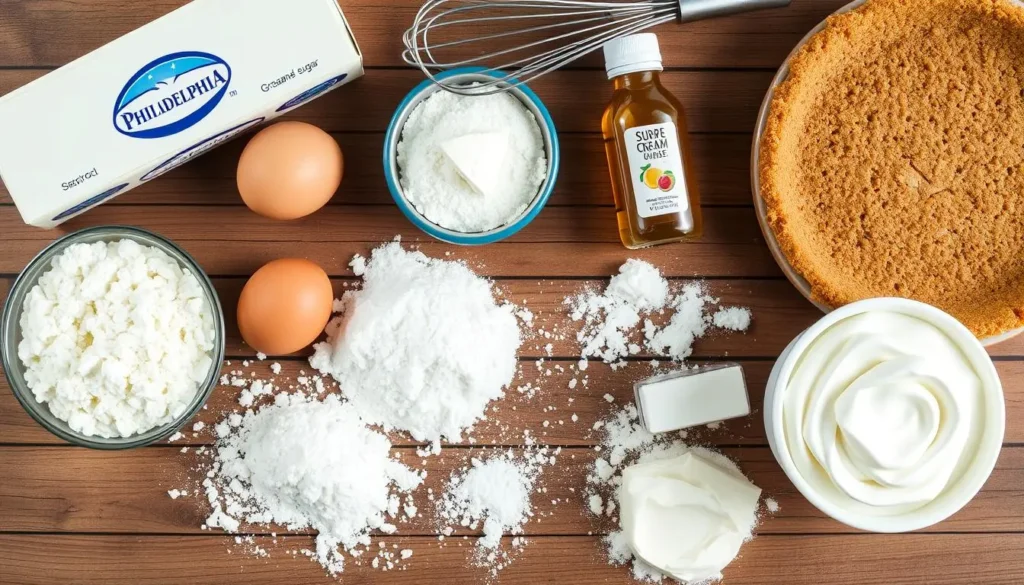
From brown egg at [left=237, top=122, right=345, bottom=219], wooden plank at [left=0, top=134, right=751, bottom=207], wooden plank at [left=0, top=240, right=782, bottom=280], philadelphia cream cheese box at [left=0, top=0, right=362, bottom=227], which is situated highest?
philadelphia cream cheese box at [left=0, top=0, right=362, bottom=227]

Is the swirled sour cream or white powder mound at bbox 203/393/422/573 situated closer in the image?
the swirled sour cream

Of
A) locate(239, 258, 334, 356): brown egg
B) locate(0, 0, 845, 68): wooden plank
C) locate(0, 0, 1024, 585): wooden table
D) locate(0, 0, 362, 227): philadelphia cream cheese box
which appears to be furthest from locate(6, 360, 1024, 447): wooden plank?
locate(0, 0, 845, 68): wooden plank

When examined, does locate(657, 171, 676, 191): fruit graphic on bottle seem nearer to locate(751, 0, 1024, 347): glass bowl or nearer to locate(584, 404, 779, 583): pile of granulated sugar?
locate(751, 0, 1024, 347): glass bowl

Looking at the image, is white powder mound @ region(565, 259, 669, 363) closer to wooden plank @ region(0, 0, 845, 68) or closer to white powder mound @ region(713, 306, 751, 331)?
white powder mound @ region(713, 306, 751, 331)

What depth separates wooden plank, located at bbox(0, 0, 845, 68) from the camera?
3.60 ft

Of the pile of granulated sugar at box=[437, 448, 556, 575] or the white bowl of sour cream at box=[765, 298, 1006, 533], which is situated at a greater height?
the white bowl of sour cream at box=[765, 298, 1006, 533]

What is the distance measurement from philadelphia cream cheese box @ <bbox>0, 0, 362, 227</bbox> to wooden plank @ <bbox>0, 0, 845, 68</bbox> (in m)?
0.15

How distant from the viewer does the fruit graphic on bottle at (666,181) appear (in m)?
1.01

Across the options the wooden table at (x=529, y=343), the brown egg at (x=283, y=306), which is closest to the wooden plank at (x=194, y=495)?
the wooden table at (x=529, y=343)

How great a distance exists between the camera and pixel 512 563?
1.12 meters

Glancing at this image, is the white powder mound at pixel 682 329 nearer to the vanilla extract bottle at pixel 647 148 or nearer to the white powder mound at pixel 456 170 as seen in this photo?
the vanilla extract bottle at pixel 647 148

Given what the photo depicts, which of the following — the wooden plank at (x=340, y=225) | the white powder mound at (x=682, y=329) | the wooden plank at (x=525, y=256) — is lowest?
the white powder mound at (x=682, y=329)

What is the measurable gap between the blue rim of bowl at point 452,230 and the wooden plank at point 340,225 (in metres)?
0.08

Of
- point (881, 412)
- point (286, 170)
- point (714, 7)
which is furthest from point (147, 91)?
point (881, 412)
